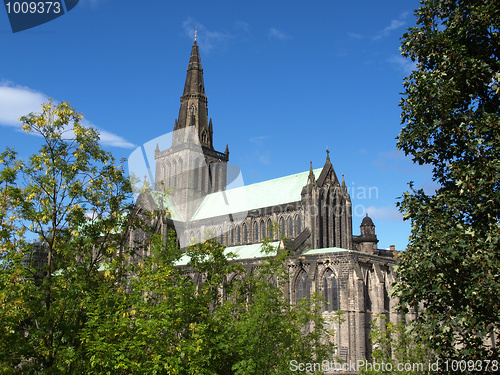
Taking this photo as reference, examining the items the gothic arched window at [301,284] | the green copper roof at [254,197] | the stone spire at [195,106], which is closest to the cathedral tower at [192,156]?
the stone spire at [195,106]

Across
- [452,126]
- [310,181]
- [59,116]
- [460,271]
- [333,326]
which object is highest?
[310,181]

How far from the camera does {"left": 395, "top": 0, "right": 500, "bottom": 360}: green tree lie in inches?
506

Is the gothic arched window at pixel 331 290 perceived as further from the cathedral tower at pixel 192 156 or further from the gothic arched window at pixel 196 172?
the gothic arched window at pixel 196 172

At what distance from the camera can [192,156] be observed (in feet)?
252

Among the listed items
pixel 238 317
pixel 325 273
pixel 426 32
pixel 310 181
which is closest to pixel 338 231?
pixel 310 181

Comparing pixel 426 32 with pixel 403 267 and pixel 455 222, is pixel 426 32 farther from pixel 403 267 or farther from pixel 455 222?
pixel 403 267

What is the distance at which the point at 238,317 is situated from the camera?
21.0 meters

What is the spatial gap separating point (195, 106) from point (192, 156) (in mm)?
8550

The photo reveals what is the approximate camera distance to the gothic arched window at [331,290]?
1794 inches

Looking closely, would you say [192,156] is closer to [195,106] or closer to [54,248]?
[195,106]

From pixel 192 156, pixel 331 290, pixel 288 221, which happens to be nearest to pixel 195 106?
pixel 192 156

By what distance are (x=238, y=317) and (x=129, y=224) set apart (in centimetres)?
620

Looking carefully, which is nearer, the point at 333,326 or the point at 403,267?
the point at 403,267

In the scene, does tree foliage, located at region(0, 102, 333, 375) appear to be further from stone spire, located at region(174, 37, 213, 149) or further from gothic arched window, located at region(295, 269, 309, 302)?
stone spire, located at region(174, 37, 213, 149)
